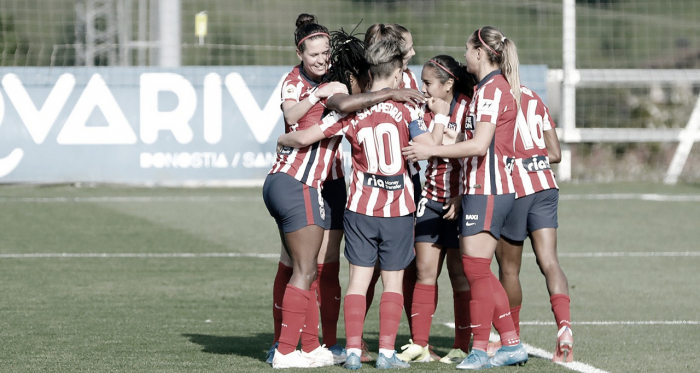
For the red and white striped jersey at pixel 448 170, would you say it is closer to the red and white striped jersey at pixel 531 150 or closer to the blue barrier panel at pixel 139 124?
the red and white striped jersey at pixel 531 150

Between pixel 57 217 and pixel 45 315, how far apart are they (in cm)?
588

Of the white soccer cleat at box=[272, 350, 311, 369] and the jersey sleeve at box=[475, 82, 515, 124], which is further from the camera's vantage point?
the white soccer cleat at box=[272, 350, 311, 369]

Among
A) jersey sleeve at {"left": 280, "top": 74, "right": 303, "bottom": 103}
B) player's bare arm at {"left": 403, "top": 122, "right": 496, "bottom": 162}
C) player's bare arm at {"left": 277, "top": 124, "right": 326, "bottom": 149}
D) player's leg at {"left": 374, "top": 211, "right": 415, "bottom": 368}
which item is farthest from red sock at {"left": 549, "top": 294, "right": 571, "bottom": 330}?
jersey sleeve at {"left": 280, "top": 74, "right": 303, "bottom": 103}

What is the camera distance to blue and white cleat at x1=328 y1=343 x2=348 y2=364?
586 cm

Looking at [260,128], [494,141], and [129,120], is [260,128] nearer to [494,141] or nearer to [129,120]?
[129,120]

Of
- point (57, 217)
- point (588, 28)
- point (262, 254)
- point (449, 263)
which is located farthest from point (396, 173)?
point (588, 28)

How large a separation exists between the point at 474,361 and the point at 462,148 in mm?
1178

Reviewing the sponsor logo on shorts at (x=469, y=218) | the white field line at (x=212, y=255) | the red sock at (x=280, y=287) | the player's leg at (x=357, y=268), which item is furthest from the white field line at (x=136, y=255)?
the sponsor logo on shorts at (x=469, y=218)

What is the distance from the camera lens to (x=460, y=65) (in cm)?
602

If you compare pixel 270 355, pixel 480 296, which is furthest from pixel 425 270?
pixel 270 355

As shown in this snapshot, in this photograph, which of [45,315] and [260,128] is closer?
[45,315]

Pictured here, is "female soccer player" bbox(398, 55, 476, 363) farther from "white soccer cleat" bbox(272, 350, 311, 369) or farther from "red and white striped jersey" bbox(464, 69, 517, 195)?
"white soccer cleat" bbox(272, 350, 311, 369)

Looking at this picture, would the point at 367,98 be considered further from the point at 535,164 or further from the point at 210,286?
the point at 210,286

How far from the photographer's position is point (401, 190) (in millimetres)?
5543
